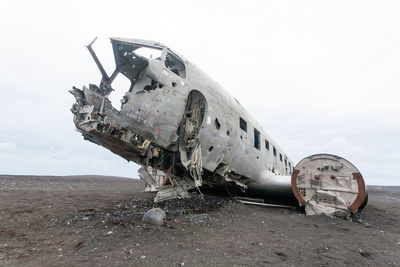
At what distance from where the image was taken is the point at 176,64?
22.6ft

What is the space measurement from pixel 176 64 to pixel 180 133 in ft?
7.01

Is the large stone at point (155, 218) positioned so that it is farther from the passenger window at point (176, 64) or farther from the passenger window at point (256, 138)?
the passenger window at point (256, 138)

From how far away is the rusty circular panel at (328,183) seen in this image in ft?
23.3

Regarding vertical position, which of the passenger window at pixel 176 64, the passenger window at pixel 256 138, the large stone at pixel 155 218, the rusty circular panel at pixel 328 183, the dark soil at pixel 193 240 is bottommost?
the dark soil at pixel 193 240

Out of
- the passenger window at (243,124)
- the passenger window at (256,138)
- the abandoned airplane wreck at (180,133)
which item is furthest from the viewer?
the passenger window at (256,138)

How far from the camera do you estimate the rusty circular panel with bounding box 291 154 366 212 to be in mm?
7098

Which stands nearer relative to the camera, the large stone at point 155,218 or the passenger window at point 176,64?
the large stone at point 155,218

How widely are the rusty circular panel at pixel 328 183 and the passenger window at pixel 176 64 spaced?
4.99 m

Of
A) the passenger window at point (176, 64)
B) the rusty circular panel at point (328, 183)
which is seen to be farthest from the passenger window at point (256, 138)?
the passenger window at point (176, 64)

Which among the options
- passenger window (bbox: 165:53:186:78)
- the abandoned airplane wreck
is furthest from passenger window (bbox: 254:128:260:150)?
passenger window (bbox: 165:53:186:78)

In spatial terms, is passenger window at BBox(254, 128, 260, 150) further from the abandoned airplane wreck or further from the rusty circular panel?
the rusty circular panel

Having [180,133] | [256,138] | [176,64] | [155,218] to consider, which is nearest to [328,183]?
[256,138]

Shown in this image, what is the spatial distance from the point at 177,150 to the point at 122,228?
2238mm

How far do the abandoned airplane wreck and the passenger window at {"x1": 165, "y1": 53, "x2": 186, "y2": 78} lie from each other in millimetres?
28
